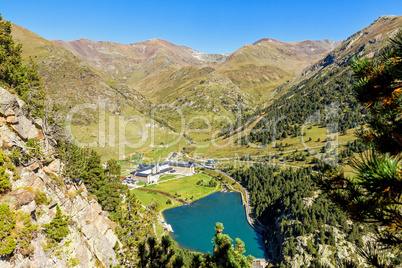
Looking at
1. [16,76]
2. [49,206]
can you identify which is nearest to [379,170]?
[49,206]

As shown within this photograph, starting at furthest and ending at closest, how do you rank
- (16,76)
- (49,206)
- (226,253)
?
(16,76) → (49,206) → (226,253)

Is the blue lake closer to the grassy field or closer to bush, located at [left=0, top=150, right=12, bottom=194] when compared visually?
the grassy field

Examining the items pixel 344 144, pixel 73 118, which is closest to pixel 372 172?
pixel 344 144

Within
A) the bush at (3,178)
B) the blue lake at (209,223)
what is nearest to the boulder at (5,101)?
the bush at (3,178)

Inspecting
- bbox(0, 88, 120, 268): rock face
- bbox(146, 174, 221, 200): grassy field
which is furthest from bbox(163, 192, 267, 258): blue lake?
bbox(0, 88, 120, 268): rock face

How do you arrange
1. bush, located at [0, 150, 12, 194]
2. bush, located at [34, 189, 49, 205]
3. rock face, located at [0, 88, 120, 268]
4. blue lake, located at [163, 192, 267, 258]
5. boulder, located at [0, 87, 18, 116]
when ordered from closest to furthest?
bush, located at [0, 150, 12, 194], rock face, located at [0, 88, 120, 268], bush, located at [34, 189, 49, 205], boulder, located at [0, 87, 18, 116], blue lake, located at [163, 192, 267, 258]

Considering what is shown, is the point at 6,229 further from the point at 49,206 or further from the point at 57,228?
the point at 49,206
